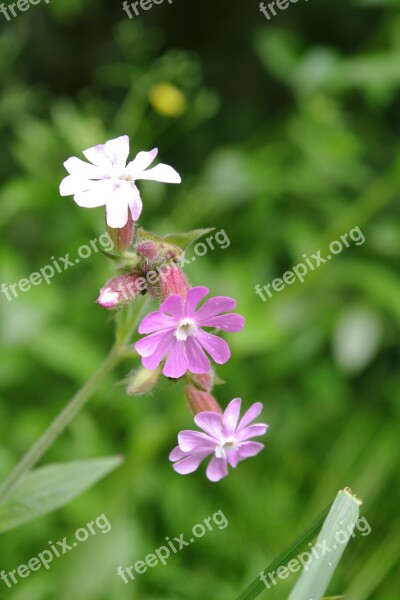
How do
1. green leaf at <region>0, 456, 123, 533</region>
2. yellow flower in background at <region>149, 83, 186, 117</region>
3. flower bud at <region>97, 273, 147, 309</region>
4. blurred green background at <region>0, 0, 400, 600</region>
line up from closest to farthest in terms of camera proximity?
flower bud at <region>97, 273, 147, 309</region> → green leaf at <region>0, 456, 123, 533</region> → blurred green background at <region>0, 0, 400, 600</region> → yellow flower in background at <region>149, 83, 186, 117</region>

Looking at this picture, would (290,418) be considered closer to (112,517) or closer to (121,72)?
(112,517)

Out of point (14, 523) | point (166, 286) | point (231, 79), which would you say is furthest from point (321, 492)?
point (231, 79)

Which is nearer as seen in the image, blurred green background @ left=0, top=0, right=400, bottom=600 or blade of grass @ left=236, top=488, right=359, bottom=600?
blade of grass @ left=236, top=488, right=359, bottom=600

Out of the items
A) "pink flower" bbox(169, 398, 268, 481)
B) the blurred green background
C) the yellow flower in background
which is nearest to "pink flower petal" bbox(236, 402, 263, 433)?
"pink flower" bbox(169, 398, 268, 481)

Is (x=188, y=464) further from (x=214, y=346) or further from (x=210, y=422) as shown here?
(x=214, y=346)

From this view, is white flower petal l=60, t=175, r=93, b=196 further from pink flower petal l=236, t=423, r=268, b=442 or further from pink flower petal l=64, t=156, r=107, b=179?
pink flower petal l=236, t=423, r=268, b=442

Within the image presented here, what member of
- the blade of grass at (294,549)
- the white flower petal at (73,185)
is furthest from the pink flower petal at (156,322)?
the blade of grass at (294,549)

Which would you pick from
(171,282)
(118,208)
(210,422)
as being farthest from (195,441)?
(118,208)
